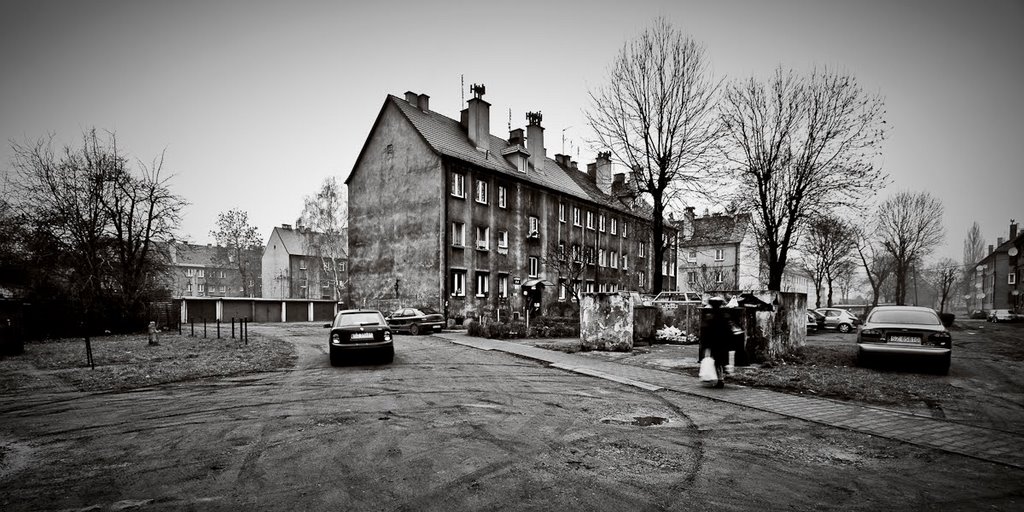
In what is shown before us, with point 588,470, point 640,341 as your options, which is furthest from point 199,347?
point 588,470

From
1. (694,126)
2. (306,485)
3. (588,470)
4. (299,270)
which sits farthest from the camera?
(299,270)

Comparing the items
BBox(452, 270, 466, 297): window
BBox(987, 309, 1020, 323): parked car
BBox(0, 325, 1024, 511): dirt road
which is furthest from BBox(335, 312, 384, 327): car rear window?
BBox(987, 309, 1020, 323): parked car

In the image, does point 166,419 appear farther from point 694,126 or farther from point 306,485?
point 694,126

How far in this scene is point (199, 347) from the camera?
57.2 feet

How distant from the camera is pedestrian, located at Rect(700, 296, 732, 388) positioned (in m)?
9.19

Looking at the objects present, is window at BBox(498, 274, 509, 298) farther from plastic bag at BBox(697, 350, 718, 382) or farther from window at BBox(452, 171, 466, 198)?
plastic bag at BBox(697, 350, 718, 382)

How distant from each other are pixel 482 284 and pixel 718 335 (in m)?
23.7

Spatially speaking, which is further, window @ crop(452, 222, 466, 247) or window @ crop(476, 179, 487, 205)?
window @ crop(476, 179, 487, 205)

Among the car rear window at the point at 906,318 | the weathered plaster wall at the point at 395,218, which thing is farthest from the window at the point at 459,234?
the car rear window at the point at 906,318

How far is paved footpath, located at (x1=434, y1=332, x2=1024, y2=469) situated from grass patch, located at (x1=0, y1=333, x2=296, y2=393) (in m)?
8.26

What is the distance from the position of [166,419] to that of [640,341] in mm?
13787

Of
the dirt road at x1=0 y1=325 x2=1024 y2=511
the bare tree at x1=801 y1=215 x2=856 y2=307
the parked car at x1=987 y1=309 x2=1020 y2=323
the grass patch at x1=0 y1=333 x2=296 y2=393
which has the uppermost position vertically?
the bare tree at x1=801 y1=215 x2=856 y2=307

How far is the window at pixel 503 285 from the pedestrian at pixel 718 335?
957 inches

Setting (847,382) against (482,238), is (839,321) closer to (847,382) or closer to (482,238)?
(482,238)
